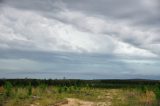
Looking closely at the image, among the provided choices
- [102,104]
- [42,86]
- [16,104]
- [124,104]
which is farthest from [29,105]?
[42,86]

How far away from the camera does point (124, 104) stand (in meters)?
32.5

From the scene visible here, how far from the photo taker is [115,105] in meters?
32.2

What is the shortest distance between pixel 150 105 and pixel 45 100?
9.66 m

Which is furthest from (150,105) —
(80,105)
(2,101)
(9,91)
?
(9,91)

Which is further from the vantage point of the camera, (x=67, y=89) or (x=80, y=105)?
(x=67, y=89)

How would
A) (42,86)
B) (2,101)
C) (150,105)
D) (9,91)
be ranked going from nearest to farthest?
(150,105)
(2,101)
(9,91)
(42,86)

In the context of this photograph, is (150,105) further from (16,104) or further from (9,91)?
(9,91)

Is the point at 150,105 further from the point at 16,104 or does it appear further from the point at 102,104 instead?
the point at 16,104

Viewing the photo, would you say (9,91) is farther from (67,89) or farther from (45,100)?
(67,89)

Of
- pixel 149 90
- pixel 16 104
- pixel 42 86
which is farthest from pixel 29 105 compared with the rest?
pixel 149 90

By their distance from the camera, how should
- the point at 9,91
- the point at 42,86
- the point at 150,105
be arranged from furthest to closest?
the point at 42,86, the point at 9,91, the point at 150,105

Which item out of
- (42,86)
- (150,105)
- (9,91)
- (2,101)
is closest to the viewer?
(150,105)

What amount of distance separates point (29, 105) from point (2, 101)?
11.0 ft

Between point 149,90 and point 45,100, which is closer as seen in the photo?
point 45,100
